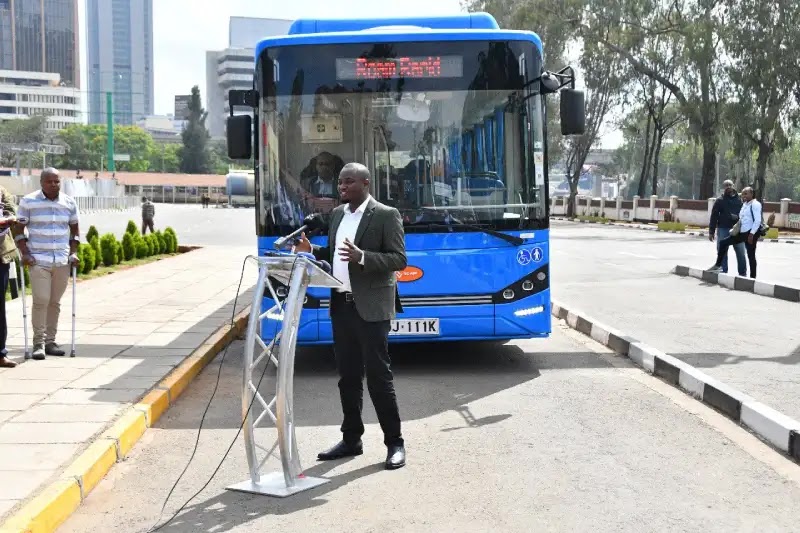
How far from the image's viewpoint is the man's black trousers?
6.04 meters

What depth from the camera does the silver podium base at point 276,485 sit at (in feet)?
18.0

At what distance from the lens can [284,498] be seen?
17.9 ft

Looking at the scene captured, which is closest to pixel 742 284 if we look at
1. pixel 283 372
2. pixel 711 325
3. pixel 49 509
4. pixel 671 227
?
pixel 711 325

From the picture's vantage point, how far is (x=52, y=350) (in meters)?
9.57

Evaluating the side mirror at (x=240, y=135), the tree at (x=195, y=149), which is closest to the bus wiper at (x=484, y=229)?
the side mirror at (x=240, y=135)

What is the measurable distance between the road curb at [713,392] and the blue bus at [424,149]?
142 centimetres

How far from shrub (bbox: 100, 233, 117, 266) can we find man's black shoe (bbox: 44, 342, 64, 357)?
41.9 ft

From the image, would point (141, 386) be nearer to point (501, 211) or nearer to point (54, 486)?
point (54, 486)

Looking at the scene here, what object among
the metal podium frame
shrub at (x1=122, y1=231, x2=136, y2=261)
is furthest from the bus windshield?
shrub at (x1=122, y1=231, x2=136, y2=261)

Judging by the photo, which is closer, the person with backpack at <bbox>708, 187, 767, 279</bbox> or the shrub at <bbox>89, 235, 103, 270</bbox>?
the person with backpack at <bbox>708, 187, 767, 279</bbox>

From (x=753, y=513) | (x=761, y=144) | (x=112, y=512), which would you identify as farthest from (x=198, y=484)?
(x=761, y=144)

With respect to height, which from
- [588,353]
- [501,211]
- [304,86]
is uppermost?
[304,86]

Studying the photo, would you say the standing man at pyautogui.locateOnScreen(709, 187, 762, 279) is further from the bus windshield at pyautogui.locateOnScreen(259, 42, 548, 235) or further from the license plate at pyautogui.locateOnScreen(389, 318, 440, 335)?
the license plate at pyautogui.locateOnScreen(389, 318, 440, 335)

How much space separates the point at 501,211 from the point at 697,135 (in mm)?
39782
